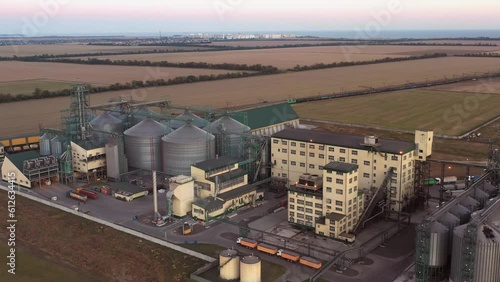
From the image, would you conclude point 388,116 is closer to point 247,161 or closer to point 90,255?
point 247,161

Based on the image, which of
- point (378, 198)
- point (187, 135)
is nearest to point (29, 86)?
point (187, 135)

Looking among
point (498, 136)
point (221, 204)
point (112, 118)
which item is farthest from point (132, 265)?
point (498, 136)

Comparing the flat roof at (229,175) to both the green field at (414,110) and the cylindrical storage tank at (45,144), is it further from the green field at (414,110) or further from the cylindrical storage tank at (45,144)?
the green field at (414,110)

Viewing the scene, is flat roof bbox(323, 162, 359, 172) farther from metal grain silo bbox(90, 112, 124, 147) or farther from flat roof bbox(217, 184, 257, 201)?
metal grain silo bbox(90, 112, 124, 147)

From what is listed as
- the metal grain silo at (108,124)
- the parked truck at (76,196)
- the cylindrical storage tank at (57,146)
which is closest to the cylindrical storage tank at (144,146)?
the metal grain silo at (108,124)

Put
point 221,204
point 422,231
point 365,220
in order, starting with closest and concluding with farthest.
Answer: point 422,231 < point 365,220 < point 221,204

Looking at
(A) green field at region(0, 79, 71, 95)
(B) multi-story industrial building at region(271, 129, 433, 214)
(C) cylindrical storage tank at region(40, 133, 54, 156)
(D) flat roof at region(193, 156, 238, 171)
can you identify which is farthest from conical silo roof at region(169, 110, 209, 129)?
(A) green field at region(0, 79, 71, 95)
